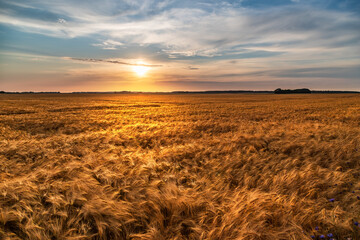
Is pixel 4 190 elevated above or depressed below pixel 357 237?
above

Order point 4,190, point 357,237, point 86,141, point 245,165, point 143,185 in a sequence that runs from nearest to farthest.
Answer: point 357,237 < point 4,190 < point 143,185 < point 245,165 < point 86,141

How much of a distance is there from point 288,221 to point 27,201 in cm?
353

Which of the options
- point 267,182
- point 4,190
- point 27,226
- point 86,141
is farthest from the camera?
point 86,141

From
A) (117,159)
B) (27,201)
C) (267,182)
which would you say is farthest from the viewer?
(117,159)

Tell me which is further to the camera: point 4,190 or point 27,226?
point 4,190

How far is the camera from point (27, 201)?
2561 mm

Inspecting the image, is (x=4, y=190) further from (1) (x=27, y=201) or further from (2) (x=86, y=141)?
(2) (x=86, y=141)

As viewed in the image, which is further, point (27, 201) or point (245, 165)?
point (245, 165)

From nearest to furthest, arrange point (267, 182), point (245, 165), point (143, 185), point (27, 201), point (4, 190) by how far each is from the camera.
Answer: point (27, 201)
point (4, 190)
point (143, 185)
point (267, 182)
point (245, 165)

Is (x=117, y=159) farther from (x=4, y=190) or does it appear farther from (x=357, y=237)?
(x=357, y=237)

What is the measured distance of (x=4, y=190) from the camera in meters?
2.80

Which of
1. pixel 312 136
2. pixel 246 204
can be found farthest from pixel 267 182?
pixel 312 136

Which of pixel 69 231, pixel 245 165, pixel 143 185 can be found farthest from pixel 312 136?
pixel 69 231

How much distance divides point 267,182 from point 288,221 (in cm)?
135
